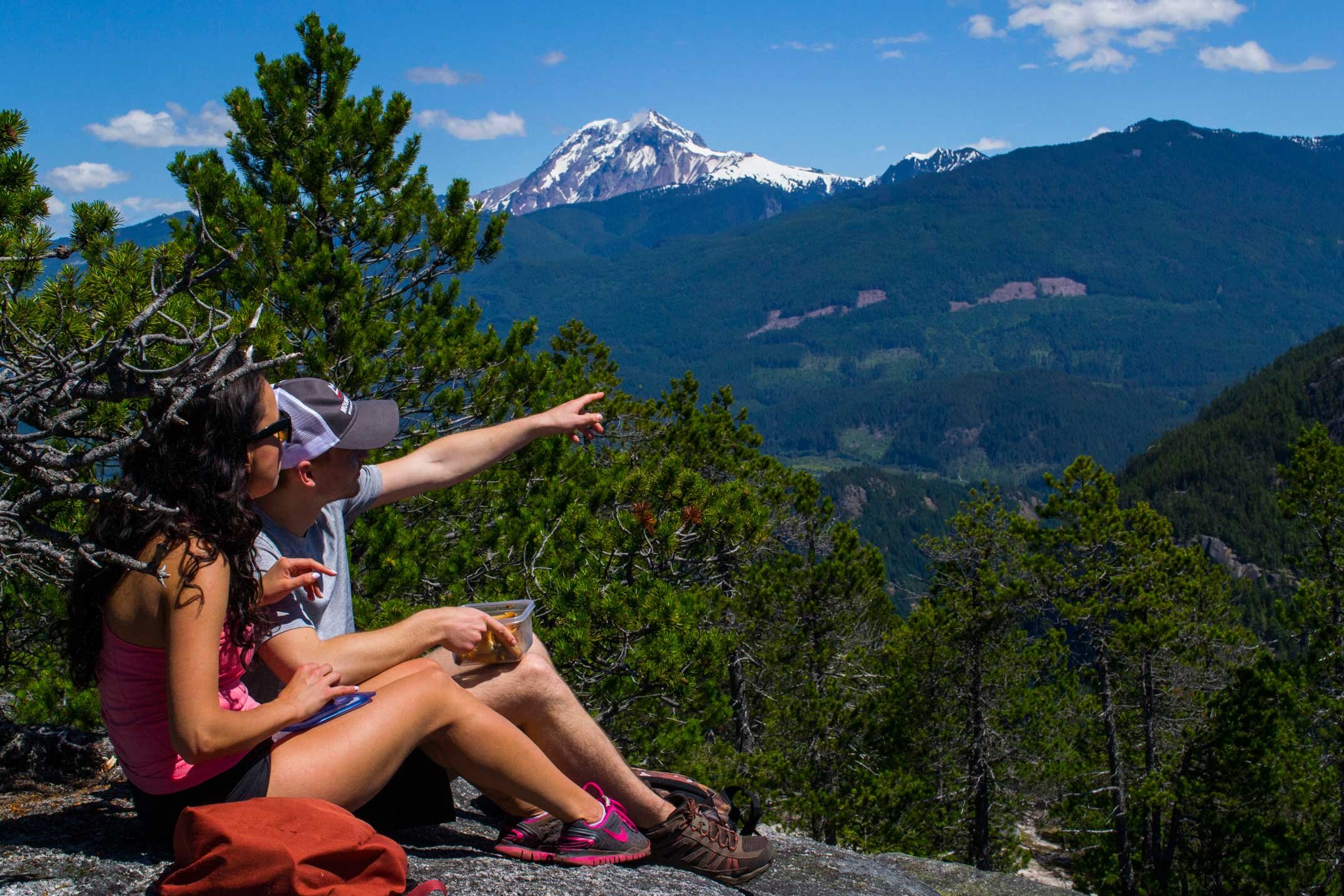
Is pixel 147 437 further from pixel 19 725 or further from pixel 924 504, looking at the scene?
pixel 924 504

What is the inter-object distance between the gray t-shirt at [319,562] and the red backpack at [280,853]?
1.94 feet

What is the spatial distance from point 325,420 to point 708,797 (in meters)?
2.30

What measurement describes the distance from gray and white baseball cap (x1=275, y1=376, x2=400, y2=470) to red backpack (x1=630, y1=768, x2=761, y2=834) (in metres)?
1.80

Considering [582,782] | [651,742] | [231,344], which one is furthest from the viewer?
[651,742]

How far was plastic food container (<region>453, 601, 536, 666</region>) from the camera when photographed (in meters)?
3.77

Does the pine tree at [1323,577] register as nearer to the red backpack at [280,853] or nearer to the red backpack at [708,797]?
the red backpack at [708,797]

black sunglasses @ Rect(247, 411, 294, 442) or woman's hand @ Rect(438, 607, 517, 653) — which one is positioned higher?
black sunglasses @ Rect(247, 411, 294, 442)

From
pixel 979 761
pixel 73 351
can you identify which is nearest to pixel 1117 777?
pixel 979 761

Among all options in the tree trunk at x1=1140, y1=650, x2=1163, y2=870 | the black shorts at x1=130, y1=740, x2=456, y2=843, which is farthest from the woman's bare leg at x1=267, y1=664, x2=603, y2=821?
the tree trunk at x1=1140, y1=650, x2=1163, y2=870

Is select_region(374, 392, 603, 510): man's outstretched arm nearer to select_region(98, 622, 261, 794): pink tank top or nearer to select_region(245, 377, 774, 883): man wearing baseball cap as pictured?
select_region(245, 377, 774, 883): man wearing baseball cap

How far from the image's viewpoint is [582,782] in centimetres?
402

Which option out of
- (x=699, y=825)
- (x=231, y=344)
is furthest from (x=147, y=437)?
(x=699, y=825)

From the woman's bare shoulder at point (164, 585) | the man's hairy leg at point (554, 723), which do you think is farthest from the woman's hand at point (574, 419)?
the woman's bare shoulder at point (164, 585)

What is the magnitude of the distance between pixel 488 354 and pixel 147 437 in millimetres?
7513
